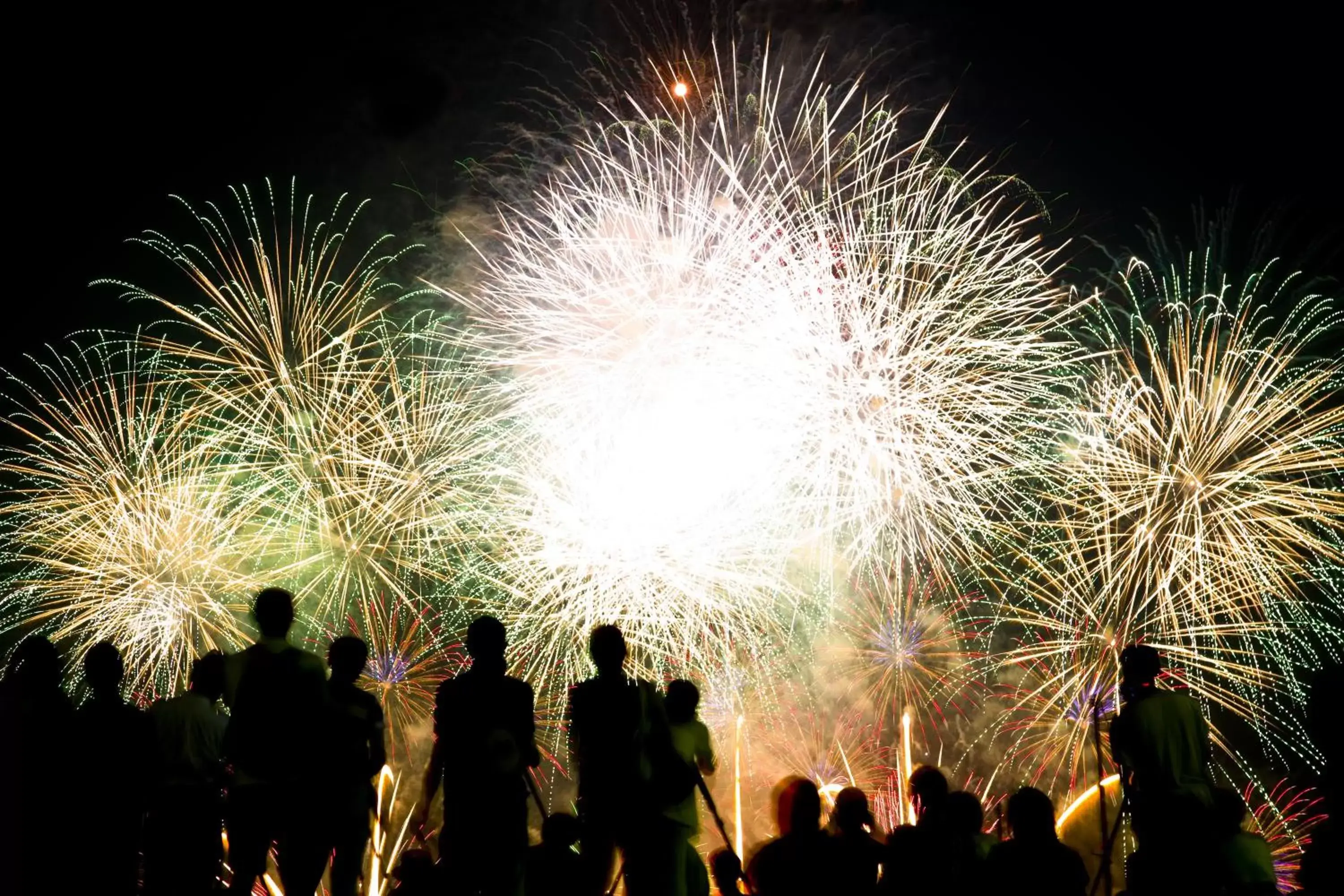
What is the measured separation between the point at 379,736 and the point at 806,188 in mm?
8796

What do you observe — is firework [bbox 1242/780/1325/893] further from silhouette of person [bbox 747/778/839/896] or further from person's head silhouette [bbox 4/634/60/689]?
person's head silhouette [bbox 4/634/60/689]

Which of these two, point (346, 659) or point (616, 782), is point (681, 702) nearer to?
point (616, 782)

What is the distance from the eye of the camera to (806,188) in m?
12.5

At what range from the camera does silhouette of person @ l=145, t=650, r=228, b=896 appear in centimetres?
560

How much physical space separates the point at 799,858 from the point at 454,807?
1.67 metres

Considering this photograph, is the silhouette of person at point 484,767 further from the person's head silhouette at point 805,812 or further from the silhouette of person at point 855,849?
the silhouette of person at point 855,849

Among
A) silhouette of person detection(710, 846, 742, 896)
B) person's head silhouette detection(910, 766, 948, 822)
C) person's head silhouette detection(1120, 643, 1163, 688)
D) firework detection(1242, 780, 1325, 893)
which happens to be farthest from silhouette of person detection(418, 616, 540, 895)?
firework detection(1242, 780, 1325, 893)

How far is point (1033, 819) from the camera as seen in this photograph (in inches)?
191

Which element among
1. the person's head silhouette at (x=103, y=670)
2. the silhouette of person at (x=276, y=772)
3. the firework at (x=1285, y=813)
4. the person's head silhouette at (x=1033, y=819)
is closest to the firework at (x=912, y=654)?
the firework at (x=1285, y=813)

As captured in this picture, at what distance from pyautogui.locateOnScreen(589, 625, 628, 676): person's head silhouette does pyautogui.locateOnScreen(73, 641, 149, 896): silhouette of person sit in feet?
7.76

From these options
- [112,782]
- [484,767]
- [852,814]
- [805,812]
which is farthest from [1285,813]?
[112,782]

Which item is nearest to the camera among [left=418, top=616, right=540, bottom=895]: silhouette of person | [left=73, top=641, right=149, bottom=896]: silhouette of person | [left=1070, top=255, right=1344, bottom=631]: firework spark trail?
[left=418, top=616, right=540, bottom=895]: silhouette of person

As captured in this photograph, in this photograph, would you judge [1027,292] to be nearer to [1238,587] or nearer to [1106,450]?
[1106,450]

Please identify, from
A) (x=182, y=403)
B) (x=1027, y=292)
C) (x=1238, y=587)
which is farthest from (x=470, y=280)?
(x=1238, y=587)
